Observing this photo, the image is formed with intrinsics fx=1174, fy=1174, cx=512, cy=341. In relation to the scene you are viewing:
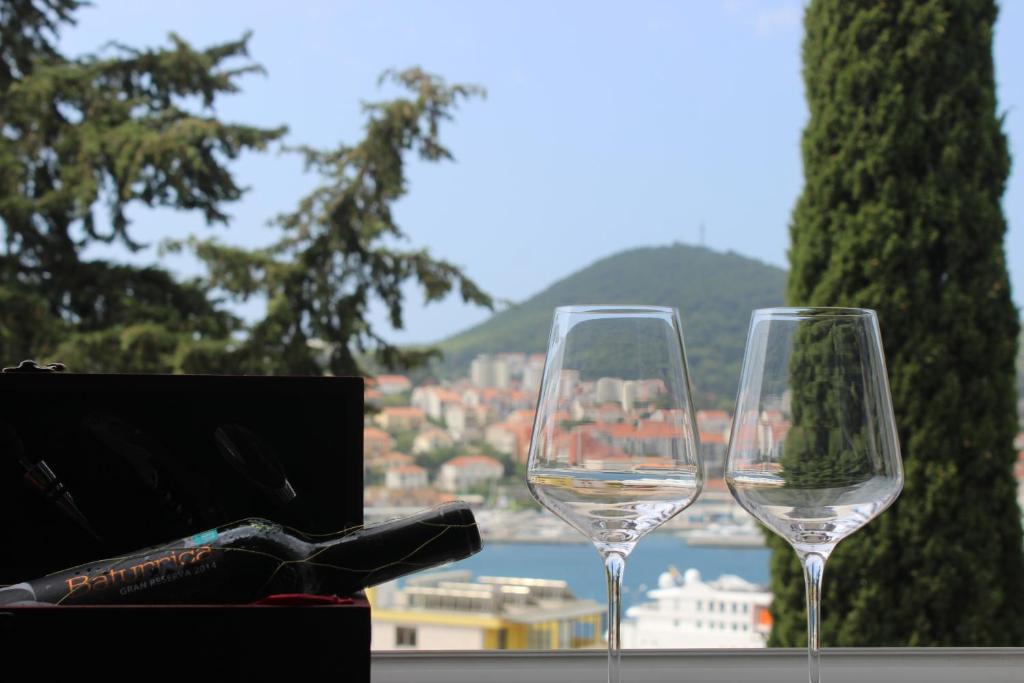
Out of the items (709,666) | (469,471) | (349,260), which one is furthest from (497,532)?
(709,666)

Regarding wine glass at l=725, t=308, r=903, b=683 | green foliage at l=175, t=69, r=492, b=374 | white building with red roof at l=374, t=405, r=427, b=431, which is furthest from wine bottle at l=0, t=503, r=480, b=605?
white building with red roof at l=374, t=405, r=427, b=431

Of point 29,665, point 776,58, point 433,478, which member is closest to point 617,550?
point 29,665

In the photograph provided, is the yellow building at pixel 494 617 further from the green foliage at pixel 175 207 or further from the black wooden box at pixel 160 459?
the black wooden box at pixel 160 459

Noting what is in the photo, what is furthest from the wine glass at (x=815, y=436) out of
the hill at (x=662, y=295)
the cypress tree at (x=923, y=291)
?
the hill at (x=662, y=295)

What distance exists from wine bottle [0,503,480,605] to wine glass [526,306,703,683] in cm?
6

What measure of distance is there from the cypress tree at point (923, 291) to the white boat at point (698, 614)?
3.36 metres

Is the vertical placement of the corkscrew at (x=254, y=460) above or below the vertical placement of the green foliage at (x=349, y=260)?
below

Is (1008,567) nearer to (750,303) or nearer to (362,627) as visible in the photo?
(750,303)

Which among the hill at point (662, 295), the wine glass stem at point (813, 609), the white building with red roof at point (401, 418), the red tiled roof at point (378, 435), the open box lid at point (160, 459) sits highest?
the hill at point (662, 295)

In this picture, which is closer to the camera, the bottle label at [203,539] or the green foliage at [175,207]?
the bottle label at [203,539]

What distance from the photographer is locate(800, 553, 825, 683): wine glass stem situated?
1.84 feet

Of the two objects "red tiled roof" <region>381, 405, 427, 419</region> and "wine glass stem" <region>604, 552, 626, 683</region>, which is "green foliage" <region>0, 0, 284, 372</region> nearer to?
"red tiled roof" <region>381, 405, 427, 419</region>

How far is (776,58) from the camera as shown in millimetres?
10297

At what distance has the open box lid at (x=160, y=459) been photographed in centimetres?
59
